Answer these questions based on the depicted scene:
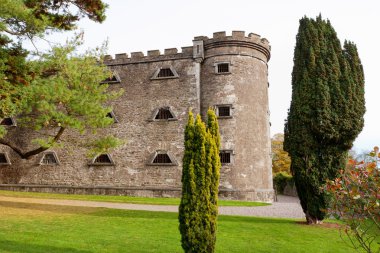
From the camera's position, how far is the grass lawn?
788cm

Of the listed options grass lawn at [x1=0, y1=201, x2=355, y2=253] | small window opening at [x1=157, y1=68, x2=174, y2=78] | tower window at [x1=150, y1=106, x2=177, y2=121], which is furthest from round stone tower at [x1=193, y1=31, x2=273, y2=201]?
grass lawn at [x1=0, y1=201, x2=355, y2=253]

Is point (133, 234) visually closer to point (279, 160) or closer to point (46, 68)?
point (46, 68)

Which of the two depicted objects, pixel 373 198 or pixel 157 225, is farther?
pixel 157 225

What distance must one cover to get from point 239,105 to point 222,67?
310 centimetres

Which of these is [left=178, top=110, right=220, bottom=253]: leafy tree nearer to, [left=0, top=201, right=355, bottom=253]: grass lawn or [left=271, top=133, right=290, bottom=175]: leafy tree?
[left=0, top=201, right=355, bottom=253]: grass lawn

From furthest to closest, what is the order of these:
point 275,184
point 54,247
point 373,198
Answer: point 275,184 → point 54,247 → point 373,198

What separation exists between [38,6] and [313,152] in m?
11.5

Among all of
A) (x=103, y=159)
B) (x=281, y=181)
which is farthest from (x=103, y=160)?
(x=281, y=181)

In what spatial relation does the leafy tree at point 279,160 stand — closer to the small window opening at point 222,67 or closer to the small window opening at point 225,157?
the small window opening at point 225,157

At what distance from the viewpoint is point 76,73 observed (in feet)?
51.8

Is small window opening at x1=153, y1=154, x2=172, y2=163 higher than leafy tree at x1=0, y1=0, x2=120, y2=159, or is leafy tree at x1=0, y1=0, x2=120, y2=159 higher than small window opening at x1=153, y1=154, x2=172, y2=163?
leafy tree at x1=0, y1=0, x2=120, y2=159

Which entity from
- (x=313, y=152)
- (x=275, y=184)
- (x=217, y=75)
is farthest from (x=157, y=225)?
(x=275, y=184)

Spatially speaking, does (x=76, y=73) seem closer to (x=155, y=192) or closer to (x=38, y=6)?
(x=38, y=6)

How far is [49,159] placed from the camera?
2570cm
